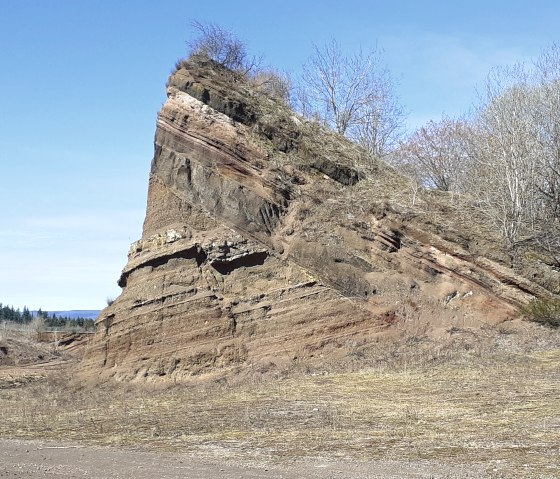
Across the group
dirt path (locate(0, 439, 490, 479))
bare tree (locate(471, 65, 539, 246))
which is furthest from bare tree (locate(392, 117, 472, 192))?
dirt path (locate(0, 439, 490, 479))

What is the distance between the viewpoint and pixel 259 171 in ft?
69.8

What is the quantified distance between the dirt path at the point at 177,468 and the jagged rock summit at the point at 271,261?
8665 millimetres

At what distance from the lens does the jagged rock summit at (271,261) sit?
18656 mm

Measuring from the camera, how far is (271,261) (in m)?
19.7

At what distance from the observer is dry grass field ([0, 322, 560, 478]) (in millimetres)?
9609

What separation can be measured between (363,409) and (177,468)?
190 inches

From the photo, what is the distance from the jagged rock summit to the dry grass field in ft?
2.37

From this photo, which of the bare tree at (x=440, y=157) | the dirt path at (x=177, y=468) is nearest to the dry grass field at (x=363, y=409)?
the dirt path at (x=177, y=468)

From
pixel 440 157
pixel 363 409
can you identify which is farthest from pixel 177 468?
pixel 440 157

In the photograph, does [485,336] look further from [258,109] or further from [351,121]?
[351,121]

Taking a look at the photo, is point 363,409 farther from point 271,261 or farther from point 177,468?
point 271,261

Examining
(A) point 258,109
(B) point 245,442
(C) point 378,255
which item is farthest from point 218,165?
(B) point 245,442

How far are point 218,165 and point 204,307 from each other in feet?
13.5

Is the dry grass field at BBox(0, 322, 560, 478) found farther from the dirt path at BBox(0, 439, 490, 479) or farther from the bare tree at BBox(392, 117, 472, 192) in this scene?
the bare tree at BBox(392, 117, 472, 192)
